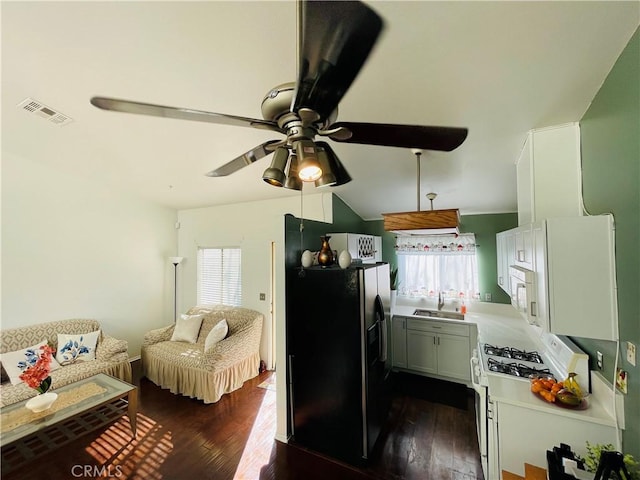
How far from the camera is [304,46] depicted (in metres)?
0.70

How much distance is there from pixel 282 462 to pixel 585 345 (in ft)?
7.98

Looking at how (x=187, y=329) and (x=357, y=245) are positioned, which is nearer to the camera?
(x=357, y=245)

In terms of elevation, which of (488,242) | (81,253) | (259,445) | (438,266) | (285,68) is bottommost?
(259,445)

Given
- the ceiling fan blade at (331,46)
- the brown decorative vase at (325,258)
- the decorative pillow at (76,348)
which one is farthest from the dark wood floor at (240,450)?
the ceiling fan blade at (331,46)

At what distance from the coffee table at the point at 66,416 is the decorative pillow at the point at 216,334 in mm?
889

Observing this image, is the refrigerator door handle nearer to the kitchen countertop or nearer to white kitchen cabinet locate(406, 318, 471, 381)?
the kitchen countertop

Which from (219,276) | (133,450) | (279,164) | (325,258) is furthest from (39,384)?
(279,164)

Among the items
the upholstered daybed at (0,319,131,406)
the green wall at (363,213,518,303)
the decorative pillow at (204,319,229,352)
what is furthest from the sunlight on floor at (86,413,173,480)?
the green wall at (363,213,518,303)

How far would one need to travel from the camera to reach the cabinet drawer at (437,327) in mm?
3350

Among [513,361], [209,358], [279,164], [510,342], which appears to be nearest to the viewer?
[279,164]

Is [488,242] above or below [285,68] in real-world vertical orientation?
below

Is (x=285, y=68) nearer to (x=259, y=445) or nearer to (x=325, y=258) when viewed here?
(x=325, y=258)

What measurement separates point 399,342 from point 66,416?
359 cm

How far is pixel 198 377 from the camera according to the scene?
308 centimetres
